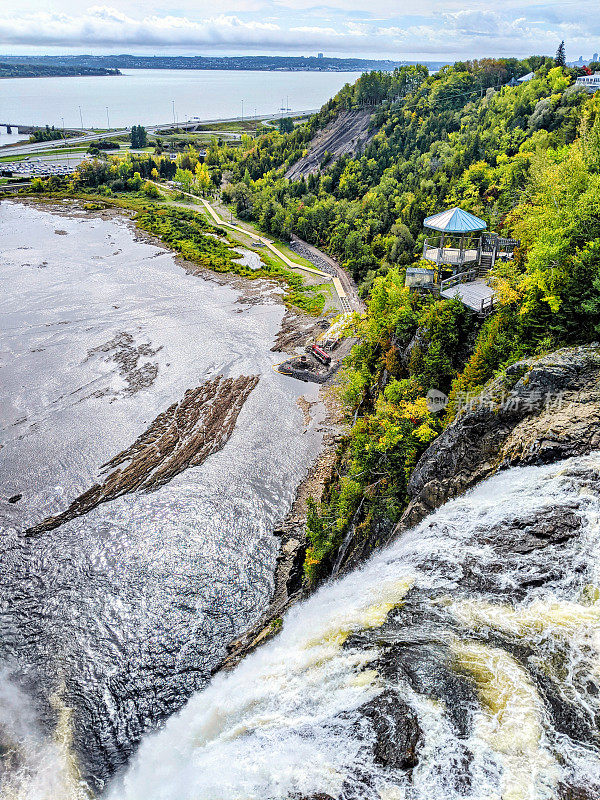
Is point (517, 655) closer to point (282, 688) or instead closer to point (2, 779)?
point (282, 688)

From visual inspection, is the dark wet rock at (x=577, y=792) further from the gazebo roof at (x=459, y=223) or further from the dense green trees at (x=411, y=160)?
the dense green trees at (x=411, y=160)

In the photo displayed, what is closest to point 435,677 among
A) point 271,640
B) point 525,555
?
point 525,555

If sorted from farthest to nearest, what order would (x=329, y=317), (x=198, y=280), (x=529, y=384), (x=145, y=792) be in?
1. (x=198, y=280)
2. (x=329, y=317)
3. (x=529, y=384)
4. (x=145, y=792)

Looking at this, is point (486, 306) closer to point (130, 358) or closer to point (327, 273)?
point (130, 358)

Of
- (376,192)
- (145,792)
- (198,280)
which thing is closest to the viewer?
(145,792)

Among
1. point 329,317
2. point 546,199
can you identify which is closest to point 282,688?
point 546,199

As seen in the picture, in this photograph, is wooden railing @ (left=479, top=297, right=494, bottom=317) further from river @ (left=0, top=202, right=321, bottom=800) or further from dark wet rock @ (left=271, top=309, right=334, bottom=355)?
dark wet rock @ (left=271, top=309, right=334, bottom=355)
